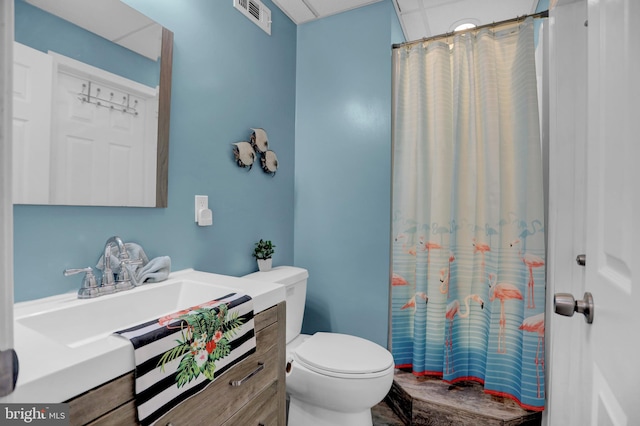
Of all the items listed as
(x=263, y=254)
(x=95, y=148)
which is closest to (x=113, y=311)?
(x=95, y=148)

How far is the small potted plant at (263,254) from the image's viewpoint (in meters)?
1.75

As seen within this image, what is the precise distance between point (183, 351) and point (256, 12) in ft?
5.96

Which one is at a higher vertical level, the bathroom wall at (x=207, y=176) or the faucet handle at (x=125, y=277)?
the bathroom wall at (x=207, y=176)

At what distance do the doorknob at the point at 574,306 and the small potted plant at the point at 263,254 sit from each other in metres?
1.37

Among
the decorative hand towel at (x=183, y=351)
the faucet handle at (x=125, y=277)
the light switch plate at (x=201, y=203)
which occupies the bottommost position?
the decorative hand towel at (x=183, y=351)

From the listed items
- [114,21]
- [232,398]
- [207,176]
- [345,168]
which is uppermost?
[114,21]

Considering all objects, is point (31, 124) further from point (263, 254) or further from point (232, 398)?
point (263, 254)

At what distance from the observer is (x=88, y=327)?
3.05 ft

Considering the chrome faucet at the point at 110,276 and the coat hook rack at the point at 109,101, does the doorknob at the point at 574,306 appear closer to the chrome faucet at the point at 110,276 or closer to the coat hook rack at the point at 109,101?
the chrome faucet at the point at 110,276

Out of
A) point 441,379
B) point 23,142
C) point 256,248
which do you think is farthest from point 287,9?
point 441,379

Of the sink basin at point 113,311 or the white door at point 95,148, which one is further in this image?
the white door at point 95,148

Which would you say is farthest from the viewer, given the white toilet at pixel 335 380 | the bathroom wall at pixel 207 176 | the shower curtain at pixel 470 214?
the shower curtain at pixel 470 214

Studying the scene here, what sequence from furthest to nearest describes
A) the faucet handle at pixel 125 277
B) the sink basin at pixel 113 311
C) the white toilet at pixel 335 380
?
the white toilet at pixel 335 380 → the faucet handle at pixel 125 277 → the sink basin at pixel 113 311

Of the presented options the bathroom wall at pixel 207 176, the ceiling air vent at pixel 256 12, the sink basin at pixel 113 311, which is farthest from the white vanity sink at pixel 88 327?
the ceiling air vent at pixel 256 12
